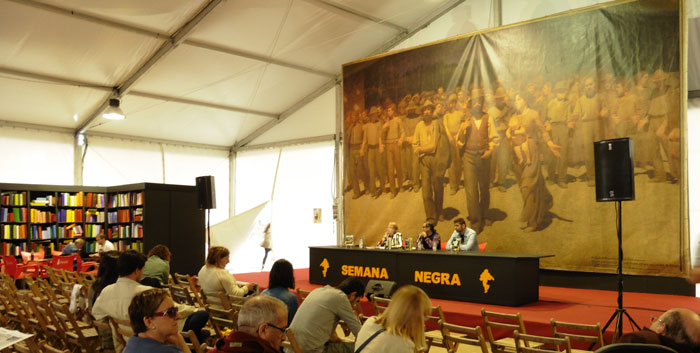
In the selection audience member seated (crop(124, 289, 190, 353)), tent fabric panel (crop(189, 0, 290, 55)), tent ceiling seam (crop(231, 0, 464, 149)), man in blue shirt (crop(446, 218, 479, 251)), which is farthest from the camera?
tent ceiling seam (crop(231, 0, 464, 149))

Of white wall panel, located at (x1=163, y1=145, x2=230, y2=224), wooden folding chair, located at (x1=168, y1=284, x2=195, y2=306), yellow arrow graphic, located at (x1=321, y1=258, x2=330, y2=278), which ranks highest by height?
white wall panel, located at (x1=163, y1=145, x2=230, y2=224)

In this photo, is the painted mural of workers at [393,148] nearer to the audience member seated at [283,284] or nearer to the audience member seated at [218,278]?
the audience member seated at [218,278]

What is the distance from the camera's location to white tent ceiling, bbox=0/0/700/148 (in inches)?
393

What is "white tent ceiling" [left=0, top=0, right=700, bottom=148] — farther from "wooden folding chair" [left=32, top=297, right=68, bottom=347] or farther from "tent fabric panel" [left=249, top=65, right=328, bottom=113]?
"wooden folding chair" [left=32, top=297, right=68, bottom=347]

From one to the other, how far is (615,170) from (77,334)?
5.13 m

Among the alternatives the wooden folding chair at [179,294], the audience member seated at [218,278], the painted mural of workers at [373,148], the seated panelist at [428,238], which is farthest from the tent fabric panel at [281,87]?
the audience member seated at [218,278]

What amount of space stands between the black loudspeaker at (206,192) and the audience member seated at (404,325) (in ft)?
21.8

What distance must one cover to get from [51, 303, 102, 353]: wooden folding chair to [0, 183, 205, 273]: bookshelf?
6.69m

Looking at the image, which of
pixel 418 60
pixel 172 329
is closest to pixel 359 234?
pixel 418 60

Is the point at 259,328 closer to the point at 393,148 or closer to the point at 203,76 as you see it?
the point at 393,148

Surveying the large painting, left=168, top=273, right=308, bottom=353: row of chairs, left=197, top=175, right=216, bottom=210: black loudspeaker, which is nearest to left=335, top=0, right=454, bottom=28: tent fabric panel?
the large painting

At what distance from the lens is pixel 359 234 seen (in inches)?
474

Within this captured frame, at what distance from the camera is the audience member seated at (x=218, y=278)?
5.69m

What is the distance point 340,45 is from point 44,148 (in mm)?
6923
